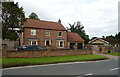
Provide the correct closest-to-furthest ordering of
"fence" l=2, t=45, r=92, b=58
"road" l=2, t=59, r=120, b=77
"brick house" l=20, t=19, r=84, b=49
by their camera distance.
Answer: "road" l=2, t=59, r=120, b=77
"fence" l=2, t=45, r=92, b=58
"brick house" l=20, t=19, r=84, b=49

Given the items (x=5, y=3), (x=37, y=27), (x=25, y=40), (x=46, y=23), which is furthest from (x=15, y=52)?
(x=46, y=23)

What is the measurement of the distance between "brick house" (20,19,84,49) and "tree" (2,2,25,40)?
43.5ft

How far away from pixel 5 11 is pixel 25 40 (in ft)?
50.0

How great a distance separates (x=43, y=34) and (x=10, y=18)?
16.9 meters

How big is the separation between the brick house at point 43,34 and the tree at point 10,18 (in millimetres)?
13244

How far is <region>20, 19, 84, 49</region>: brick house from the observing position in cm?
3600

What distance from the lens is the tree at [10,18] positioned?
820 inches

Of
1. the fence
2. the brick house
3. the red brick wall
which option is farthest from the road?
the brick house

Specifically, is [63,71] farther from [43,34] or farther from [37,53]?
[43,34]

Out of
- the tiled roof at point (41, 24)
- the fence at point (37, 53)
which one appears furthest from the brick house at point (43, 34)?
the fence at point (37, 53)

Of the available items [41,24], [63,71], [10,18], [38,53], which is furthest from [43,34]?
[63,71]

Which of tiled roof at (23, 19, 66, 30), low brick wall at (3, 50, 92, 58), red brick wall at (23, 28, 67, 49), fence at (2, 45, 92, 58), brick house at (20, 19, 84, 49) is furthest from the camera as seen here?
tiled roof at (23, 19, 66, 30)

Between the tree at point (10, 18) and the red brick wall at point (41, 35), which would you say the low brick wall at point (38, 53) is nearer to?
the tree at point (10, 18)

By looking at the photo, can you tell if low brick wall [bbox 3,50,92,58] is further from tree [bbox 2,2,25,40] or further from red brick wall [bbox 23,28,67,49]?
red brick wall [bbox 23,28,67,49]
